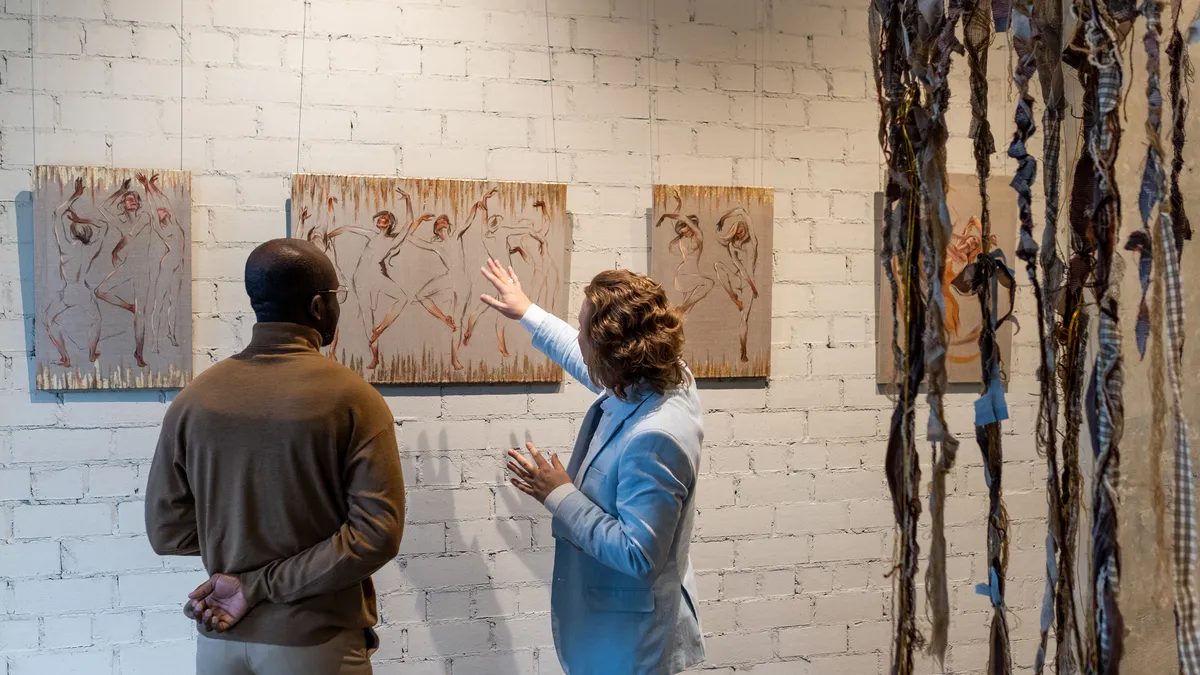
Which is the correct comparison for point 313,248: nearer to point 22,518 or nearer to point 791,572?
point 22,518

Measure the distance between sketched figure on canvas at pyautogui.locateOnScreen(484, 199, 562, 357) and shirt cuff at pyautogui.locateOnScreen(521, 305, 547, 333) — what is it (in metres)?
0.22

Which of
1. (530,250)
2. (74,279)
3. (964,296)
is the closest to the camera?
(74,279)

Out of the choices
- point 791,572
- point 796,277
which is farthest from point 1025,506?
point 796,277

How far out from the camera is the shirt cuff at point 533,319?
2.28 metres

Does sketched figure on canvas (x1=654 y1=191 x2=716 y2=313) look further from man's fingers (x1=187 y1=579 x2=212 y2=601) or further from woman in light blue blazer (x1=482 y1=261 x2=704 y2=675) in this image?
man's fingers (x1=187 y1=579 x2=212 y2=601)

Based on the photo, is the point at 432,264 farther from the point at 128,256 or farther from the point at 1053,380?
the point at 1053,380

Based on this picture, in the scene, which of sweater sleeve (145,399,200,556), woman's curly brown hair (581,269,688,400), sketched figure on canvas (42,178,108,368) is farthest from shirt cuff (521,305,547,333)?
sketched figure on canvas (42,178,108,368)

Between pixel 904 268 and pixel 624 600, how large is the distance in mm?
1216

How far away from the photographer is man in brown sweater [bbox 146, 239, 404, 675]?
159 centimetres

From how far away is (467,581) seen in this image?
8.30 feet

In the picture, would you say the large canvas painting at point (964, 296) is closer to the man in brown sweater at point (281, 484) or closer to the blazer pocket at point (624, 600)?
the blazer pocket at point (624, 600)

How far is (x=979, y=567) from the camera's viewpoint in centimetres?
290

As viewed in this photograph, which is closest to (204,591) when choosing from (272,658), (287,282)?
(272,658)

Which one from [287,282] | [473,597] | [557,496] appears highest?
[287,282]
